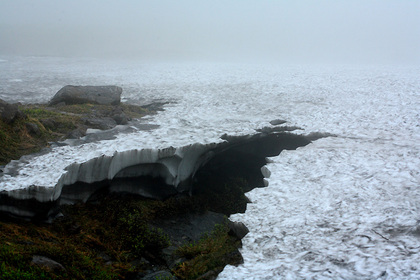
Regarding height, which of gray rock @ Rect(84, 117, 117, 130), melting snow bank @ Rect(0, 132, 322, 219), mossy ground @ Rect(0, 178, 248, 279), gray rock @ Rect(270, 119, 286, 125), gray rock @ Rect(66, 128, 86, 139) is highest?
gray rock @ Rect(270, 119, 286, 125)

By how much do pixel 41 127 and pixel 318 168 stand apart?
911cm

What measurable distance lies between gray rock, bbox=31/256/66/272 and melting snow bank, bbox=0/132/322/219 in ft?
7.01

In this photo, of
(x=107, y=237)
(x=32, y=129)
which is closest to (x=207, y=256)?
(x=107, y=237)

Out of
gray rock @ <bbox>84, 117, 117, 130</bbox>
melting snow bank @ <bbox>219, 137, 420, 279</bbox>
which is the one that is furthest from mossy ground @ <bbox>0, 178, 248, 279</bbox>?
gray rock @ <bbox>84, 117, 117, 130</bbox>

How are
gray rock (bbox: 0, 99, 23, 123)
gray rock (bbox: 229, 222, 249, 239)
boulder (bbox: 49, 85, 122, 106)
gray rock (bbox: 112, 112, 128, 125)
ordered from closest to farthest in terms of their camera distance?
gray rock (bbox: 229, 222, 249, 239)
gray rock (bbox: 0, 99, 23, 123)
gray rock (bbox: 112, 112, 128, 125)
boulder (bbox: 49, 85, 122, 106)

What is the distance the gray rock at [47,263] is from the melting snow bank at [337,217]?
9.40ft

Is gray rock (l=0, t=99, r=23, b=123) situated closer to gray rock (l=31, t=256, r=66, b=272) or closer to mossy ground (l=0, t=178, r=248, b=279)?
mossy ground (l=0, t=178, r=248, b=279)

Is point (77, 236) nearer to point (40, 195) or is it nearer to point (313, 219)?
point (40, 195)

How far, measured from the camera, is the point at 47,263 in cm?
578

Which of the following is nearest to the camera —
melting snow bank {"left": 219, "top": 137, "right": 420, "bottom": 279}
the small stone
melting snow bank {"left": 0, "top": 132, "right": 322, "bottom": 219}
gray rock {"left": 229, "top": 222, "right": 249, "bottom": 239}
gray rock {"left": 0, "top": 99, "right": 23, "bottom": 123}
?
melting snow bank {"left": 219, "top": 137, "right": 420, "bottom": 279}

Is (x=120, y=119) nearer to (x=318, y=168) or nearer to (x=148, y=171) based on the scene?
(x=148, y=171)

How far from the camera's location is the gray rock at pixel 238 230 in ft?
23.5

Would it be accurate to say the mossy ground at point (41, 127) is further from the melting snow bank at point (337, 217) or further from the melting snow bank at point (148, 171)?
the melting snow bank at point (337, 217)

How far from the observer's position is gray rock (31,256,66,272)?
5.64 metres
